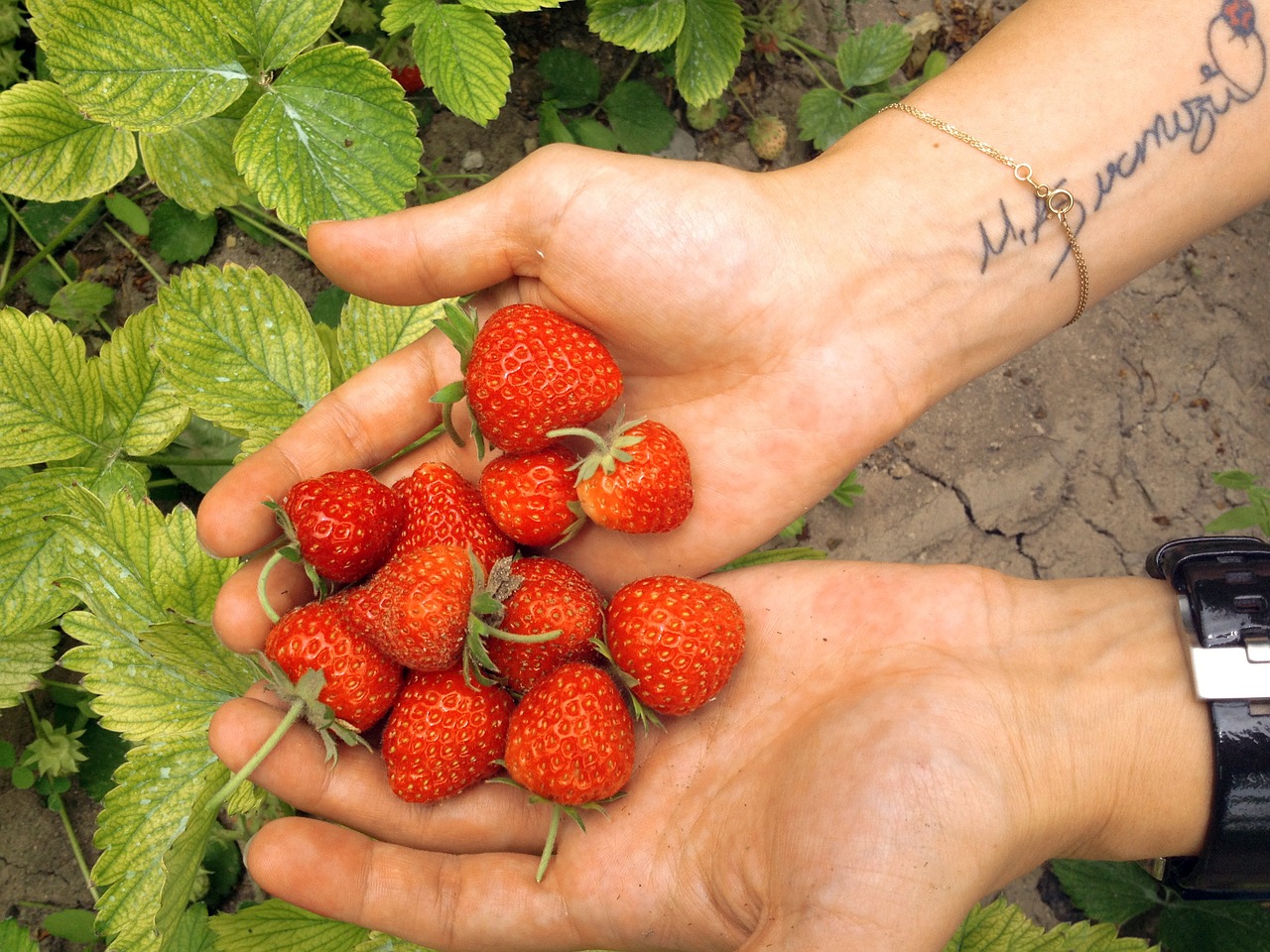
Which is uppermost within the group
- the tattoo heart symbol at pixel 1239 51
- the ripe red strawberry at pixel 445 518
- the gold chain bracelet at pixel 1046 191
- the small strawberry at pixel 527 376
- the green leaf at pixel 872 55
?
the tattoo heart symbol at pixel 1239 51

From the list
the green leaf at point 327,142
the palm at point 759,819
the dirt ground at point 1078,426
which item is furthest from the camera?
the dirt ground at point 1078,426

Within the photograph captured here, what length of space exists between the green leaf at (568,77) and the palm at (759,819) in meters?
1.81

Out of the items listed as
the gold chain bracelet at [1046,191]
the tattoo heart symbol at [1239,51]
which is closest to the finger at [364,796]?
the gold chain bracelet at [1046,191]

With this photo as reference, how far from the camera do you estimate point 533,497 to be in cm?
195

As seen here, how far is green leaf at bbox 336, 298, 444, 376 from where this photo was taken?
229 cm

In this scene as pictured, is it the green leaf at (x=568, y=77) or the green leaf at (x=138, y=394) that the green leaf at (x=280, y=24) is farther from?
the green leaf at (x=568, y=77)

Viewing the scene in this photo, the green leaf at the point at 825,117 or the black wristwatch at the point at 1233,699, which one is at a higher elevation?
the green leaf at the point at 825,117

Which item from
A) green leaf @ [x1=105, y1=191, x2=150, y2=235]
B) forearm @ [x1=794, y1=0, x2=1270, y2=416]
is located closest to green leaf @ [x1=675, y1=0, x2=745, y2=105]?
forearm @ [x1=794, y1=0, x2=1270, y2=416]

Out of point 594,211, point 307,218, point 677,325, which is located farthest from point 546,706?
point 307,218

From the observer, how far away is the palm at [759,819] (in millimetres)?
1524

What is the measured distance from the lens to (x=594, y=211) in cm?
198

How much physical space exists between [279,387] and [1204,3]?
2251 mm

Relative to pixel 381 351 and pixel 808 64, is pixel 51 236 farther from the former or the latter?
pixel 808 64

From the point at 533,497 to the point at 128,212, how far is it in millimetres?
1843
